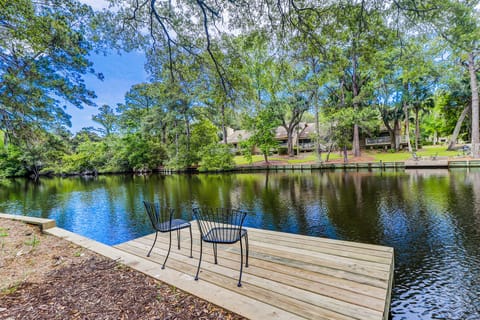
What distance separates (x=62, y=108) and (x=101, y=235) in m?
4.60

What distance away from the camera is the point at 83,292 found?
2.41 metres

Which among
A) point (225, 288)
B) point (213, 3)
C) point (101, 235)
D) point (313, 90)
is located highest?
point (313, 90)

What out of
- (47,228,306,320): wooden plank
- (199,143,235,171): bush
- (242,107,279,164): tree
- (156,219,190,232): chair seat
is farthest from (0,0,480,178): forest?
(242,107,279,164): tree

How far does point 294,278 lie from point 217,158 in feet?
72.9

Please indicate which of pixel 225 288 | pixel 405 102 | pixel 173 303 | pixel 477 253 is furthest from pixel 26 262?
pixel 405 102

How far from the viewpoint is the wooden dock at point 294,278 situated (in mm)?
2100

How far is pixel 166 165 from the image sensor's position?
29.0 metres

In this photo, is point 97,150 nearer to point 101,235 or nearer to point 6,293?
point 101,235

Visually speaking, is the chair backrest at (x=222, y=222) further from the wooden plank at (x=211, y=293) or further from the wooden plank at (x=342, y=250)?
the wooden plank at (x=342, y=250)

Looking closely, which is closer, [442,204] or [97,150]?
[442,204]

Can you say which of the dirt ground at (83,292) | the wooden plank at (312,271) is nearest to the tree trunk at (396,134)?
the wooden plank at (312,271)

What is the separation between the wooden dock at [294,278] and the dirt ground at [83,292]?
0.66 ft

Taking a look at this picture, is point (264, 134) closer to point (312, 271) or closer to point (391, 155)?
point (391, 155)

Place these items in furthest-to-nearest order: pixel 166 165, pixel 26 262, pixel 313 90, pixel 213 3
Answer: pixel 166 165, pixel 313 90, pixel 213 3, pixel 26 262
